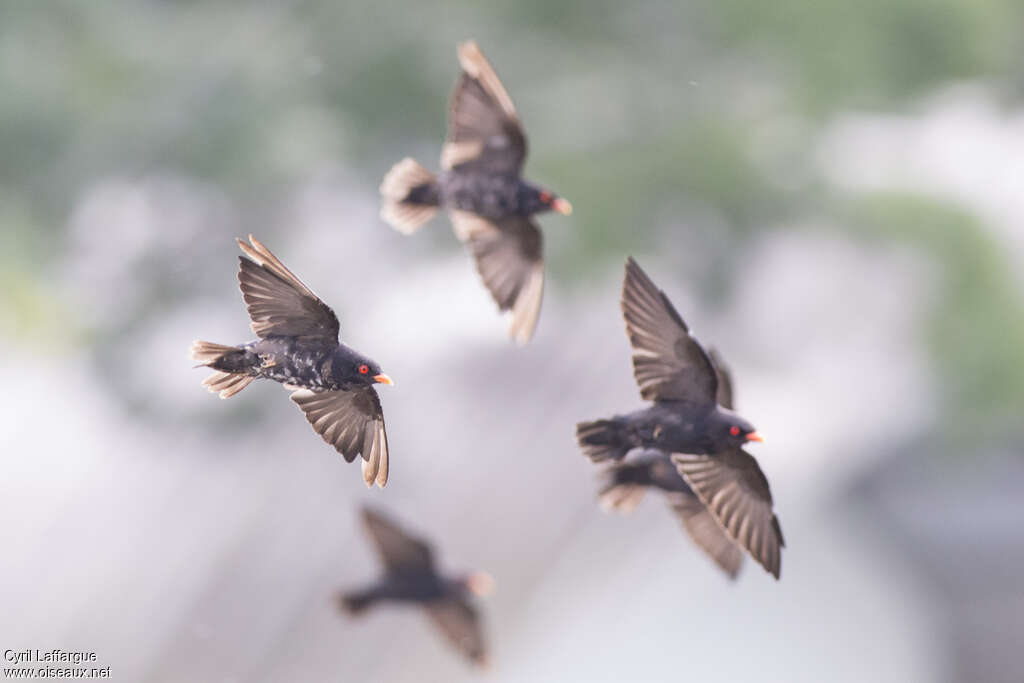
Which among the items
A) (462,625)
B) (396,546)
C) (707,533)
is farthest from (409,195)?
(462,625)

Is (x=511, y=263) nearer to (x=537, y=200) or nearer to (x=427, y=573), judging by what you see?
(x=537, y=200)

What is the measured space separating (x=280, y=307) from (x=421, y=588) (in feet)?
3.35

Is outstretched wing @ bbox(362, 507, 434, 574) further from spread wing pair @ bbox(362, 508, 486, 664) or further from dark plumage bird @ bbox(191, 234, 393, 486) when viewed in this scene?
dark plumage bird @ bbox(191, 234, 393, 486)

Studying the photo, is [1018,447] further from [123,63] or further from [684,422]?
[684,422]

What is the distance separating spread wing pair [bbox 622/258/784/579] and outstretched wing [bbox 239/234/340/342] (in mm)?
264

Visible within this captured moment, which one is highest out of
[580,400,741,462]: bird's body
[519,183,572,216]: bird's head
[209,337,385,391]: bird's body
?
[519,183,572,216]: bird's head

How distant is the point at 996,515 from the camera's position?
3.80 meters

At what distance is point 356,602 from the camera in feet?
5.83

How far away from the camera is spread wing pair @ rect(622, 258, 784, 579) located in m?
1.00

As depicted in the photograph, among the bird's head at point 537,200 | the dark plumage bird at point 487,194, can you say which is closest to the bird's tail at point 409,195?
the dark plumage bird at point 487,194

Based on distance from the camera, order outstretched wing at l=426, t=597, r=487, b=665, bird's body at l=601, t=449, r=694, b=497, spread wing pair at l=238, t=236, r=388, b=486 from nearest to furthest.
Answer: spread wing pair at l=238, t=236, r=388, b=486
bird's body at l=601, t=449, r=694, b=497
outstretched wing at l=426, t=597, r=487, b=665

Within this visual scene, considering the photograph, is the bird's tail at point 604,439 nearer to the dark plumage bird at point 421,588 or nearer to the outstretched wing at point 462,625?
the dark plumage bird at point 421,588

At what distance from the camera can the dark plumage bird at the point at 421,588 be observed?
1.73 metres

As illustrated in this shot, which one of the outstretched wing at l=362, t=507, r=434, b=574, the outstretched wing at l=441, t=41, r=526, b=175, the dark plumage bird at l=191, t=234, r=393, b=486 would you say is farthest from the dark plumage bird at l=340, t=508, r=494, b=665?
the dark plumage bird at l=191, t=234, r=393, b=486
